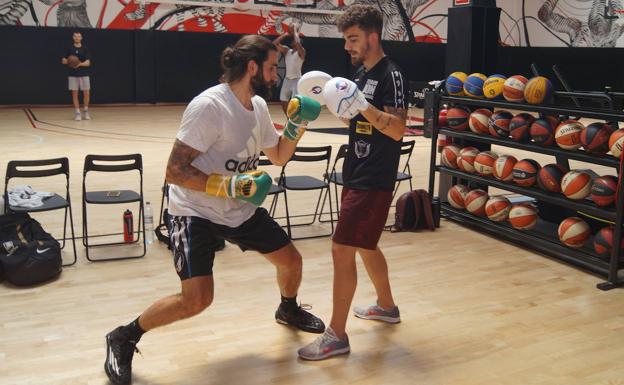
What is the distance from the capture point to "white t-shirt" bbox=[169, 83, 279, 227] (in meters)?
3.38

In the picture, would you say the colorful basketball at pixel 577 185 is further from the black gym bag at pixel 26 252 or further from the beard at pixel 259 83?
the black gym bag at pixel 26 252

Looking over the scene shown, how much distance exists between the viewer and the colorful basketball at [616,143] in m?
5.17

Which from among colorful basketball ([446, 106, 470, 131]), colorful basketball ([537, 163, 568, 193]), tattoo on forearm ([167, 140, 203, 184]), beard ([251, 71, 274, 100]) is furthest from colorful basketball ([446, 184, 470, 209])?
tattoo on forearm ([167, 140, 203, 184])

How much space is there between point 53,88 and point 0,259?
12.0 meters

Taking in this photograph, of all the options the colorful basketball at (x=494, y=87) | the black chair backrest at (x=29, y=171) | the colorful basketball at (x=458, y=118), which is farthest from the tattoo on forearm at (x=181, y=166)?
the colorful basketball at (x=458, y=118)

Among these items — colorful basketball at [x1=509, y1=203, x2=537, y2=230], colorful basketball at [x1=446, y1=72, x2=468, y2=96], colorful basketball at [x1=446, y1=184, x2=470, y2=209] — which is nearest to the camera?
colorful basketball at [x1=509, y1=203, x2=537, y2=230]

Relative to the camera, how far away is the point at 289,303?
429 cm

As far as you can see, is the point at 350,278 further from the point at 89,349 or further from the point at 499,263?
the point at 499,263

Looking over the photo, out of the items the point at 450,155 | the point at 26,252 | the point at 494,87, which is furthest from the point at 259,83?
the point at 450,155

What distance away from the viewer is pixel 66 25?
619 inches

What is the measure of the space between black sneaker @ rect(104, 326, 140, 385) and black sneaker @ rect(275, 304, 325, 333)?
3.45 feet

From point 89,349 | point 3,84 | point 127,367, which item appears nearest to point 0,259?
point 89,349

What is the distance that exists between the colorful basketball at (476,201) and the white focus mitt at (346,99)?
3331mm

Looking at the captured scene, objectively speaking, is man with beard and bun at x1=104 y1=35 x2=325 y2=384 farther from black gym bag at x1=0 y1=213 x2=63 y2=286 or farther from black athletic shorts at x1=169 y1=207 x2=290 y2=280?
black gym bag at x1=0 y1=213 x2=63 y2=286
